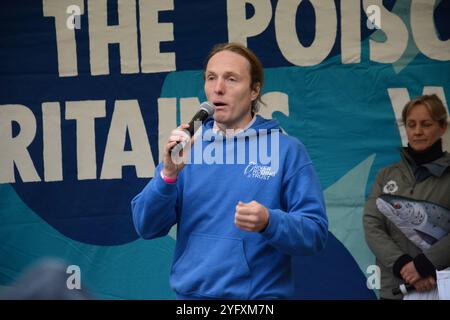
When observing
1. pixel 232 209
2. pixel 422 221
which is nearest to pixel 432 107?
pixel 422 221

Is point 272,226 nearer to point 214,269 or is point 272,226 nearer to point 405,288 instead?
point 214,269

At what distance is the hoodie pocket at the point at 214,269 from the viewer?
2523 mm

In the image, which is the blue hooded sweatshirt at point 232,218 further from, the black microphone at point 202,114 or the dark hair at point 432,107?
the dark hair at point 432,107

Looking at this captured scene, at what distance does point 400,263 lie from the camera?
395 centimetres

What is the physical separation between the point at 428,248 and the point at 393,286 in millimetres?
262

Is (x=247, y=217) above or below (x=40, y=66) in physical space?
below

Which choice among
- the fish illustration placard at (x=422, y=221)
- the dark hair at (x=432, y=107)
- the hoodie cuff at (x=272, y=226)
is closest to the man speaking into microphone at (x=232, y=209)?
the hoodie cuff at (x=272, y=226)

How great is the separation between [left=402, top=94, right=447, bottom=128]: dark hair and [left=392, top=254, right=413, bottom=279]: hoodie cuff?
753 millimetres

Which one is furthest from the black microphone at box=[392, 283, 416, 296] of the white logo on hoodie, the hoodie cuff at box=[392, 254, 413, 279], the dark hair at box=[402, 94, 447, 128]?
the white logo on hoodie

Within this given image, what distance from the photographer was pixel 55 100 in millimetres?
4688

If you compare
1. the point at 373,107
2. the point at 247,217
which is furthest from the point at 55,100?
the point at 247,217

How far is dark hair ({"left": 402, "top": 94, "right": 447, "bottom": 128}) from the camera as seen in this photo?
4.19 metres

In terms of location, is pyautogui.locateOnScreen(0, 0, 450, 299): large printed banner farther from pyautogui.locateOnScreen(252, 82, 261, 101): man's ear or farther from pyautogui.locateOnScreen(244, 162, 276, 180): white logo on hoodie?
pyautogui.locateOnScreen(244, 162, 276, 180): white logo on hoodie
